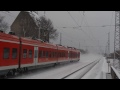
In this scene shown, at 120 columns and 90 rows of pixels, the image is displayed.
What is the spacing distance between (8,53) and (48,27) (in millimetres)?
46031

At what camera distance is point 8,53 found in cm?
1603

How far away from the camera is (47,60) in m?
26.7

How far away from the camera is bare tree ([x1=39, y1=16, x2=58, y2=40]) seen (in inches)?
2235

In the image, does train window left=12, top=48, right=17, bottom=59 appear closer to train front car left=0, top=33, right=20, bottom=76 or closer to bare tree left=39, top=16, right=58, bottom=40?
train front car left=0, top=33, right=20, bottom=76

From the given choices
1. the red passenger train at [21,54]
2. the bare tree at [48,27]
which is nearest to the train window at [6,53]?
the red passenger train at [21,54]

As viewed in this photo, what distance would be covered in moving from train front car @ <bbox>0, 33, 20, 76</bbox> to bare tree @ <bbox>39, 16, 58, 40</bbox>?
37033 mm

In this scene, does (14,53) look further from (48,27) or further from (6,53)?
(48,27)

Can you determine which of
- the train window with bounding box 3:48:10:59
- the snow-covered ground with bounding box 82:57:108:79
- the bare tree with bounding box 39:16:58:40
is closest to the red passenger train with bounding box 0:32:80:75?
the train window with bounding box 3:48:10:59
